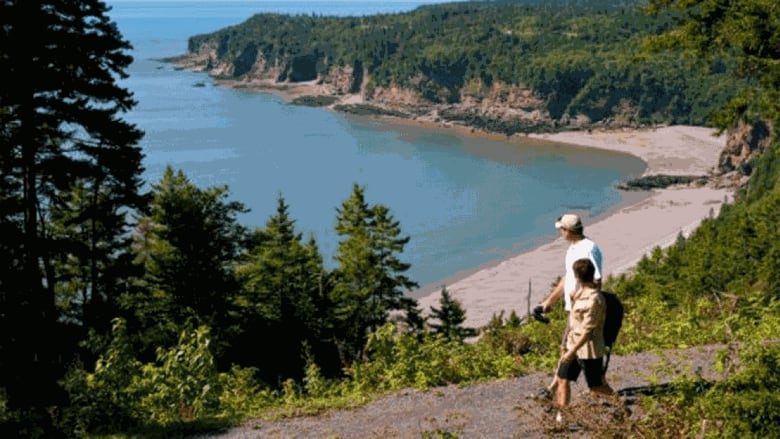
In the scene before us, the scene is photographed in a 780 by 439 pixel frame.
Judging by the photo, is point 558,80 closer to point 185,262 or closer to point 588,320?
point 185,262

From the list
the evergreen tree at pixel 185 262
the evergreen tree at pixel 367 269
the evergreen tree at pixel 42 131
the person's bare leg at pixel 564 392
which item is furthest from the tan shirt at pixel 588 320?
the evergreen tree at pixel 367 269

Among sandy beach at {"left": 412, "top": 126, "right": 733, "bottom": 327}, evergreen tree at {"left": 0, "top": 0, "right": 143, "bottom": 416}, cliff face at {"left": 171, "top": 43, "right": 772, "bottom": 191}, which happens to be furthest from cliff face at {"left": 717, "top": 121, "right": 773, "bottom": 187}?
evergreen tree at {"left": 0, "top": 0, "right": 143, "bottom": 416}

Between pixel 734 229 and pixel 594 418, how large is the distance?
29.5 meters

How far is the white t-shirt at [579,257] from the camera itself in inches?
308

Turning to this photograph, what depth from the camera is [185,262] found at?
23672 mm

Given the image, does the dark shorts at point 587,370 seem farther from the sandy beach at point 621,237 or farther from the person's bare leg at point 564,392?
the sandy beach at point 621,237

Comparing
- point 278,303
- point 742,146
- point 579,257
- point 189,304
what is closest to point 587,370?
point 579,257

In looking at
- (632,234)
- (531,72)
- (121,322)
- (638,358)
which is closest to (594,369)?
(638,358)

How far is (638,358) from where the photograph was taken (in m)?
11.2

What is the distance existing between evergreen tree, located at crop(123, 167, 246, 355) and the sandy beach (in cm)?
2553

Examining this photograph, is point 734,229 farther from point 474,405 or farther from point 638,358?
point 474,405

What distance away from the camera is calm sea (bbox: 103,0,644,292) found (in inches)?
3056

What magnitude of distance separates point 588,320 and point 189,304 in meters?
17.9

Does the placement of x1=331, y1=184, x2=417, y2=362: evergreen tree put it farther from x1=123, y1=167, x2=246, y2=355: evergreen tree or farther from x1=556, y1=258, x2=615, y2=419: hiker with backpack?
x1=556, y1=258, x2=615, y2=419: hiker with backpack
